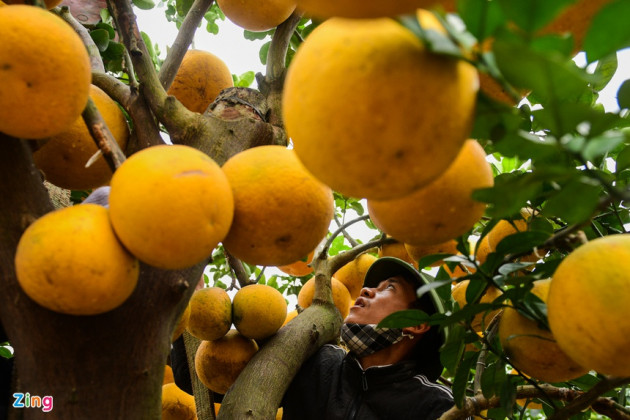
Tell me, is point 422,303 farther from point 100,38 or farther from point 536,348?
point 100,38

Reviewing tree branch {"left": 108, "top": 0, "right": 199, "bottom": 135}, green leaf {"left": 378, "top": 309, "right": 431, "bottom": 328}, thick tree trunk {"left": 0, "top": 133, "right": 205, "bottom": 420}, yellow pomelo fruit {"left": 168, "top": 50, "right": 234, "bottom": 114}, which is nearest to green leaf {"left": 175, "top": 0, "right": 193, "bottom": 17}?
yellow pomelo fruit {"left": 168, "top": 50, "right": 234, "bottom": 114}

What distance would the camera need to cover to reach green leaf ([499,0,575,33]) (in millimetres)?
629

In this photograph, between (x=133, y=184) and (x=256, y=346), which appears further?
(x=256, y=346)

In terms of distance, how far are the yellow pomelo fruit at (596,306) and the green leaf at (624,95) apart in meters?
0.24

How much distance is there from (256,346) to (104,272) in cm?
161

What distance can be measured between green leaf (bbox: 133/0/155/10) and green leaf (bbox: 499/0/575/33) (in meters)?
2.52

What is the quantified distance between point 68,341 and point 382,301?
1.77 meters

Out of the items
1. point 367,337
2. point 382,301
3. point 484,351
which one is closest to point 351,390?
point 367,337

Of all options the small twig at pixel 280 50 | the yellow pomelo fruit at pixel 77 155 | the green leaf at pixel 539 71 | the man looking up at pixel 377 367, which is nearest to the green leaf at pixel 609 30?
the green leaf at pixel 539 71

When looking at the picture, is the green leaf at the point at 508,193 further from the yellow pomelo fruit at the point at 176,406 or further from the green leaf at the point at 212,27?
the green leaf at the point at 212,27

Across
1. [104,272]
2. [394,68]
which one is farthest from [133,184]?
[394,68]

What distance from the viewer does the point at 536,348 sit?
3.81 ft

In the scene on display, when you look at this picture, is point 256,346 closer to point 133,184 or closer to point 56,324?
point 56,324

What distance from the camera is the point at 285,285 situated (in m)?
3.75
